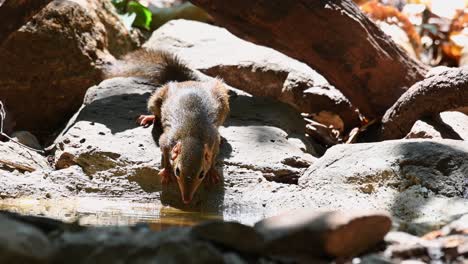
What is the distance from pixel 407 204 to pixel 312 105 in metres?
2.63

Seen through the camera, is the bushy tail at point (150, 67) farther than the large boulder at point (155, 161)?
Yes

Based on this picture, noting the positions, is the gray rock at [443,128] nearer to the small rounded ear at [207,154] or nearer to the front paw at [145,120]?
the small rounded ear at [207,154]

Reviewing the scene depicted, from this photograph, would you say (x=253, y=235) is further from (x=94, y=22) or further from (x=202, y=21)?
(x=202, y=21)

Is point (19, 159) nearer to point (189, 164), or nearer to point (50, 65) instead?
point (189, 164)

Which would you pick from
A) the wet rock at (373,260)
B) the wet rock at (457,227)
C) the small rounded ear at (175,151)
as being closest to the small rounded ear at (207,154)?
the small rounded ear at (175,151)

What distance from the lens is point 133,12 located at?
8.80 m

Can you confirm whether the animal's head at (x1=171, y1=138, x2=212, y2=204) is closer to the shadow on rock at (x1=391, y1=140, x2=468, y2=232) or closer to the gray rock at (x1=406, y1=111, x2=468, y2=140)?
the shadow on rock at (x1=391, y1=140, x2=468, y2=232)

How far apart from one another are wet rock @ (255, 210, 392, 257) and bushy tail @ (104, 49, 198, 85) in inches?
157

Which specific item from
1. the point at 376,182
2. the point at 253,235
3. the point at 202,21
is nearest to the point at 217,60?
the point at 202,21

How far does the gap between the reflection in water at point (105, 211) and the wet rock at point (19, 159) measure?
0.54 m

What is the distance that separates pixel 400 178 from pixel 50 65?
369 centimetres

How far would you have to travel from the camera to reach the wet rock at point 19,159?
5.26 meters

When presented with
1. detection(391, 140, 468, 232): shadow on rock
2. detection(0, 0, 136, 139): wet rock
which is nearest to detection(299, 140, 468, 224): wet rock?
detection(391, 140, 468, 232): shadow on rock

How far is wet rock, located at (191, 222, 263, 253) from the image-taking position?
9.07ft
